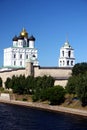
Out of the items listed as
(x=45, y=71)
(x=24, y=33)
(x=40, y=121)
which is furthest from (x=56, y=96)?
(x=24, y=33)

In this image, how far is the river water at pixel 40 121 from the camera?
119ft

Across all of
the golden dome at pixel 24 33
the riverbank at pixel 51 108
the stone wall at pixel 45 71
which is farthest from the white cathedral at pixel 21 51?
the riverbank at pixel 51 108

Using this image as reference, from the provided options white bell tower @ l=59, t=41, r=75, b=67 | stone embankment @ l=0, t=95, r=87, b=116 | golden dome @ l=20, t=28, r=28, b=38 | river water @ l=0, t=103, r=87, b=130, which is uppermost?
golden dome @ l=20, t=28, r=28, b=38

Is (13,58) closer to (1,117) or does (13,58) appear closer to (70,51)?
(70,51)

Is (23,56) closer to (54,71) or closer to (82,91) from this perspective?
(54,71)

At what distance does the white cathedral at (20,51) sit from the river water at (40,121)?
47.9 metres

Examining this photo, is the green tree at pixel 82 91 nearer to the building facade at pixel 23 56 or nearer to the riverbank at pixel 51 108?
the riverbank at pixel 51 108

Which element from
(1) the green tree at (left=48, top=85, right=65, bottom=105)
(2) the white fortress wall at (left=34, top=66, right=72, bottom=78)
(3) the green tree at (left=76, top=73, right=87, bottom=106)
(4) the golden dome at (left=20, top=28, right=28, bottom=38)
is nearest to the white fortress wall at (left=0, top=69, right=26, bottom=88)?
(2) the white fortress wall at (left=34, top=66, right=72, bottom=78)

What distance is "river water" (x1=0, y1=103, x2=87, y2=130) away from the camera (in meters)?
36.2

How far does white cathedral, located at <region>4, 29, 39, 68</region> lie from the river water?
1886 inches

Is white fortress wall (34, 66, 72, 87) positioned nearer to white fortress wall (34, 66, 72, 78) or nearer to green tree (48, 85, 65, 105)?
white fortress wall (34, 66, 72, 78)

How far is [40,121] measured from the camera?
1575 inches

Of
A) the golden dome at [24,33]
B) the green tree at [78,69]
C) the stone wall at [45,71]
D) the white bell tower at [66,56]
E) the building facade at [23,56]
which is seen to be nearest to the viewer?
the green tree at [78,69]

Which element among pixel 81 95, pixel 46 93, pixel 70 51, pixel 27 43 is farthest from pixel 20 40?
pixel 81 95
